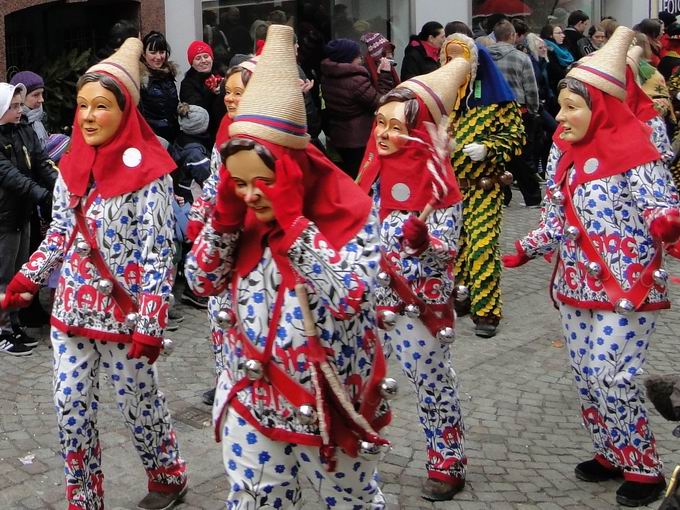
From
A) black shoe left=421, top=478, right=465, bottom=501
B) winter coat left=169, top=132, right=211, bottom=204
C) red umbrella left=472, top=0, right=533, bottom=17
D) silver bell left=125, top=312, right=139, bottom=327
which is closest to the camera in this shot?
silver bell left=125, top=312, right=139, bottom=327

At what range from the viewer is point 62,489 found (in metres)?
5.58

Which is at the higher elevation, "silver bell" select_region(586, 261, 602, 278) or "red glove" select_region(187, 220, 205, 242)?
"red glove" select_region(187, 220, 205, 242)

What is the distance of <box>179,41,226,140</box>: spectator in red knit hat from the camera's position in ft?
31.4

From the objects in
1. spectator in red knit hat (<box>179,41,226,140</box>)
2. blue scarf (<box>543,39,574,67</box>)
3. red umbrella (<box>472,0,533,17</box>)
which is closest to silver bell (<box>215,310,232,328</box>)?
spectator in red knit hat (<box>179,41,226,140</box>)

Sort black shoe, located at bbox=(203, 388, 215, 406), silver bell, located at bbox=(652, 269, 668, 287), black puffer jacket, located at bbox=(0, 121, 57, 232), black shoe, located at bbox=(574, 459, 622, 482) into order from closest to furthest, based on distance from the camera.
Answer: silver bell, located at bbox=(652, 269, 668, 287) < black shoe, located at bbox=(574, 459, 622, 482) < black shoe, located at bbox=(203, 388, 215, 406) < black puffer jacket, located at bbox=(0, 121, 57, 232)

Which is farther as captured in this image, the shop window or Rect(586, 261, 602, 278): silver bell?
the shop window

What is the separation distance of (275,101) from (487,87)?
165 inches

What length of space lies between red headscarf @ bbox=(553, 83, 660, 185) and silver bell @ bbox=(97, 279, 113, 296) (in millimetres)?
2229

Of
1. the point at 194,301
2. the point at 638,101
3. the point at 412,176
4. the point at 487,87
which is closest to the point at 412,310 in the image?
the point at 412,176

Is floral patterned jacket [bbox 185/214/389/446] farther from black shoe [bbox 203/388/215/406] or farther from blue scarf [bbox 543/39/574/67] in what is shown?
blue scarf [bbox 543/39/574/67]

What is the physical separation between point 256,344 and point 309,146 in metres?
0.71

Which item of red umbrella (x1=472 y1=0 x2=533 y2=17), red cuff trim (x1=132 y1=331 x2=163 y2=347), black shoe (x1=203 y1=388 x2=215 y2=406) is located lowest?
black shoe (x1=203 y1=388 x2=215 y2=406)

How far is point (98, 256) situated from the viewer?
4.84 meters

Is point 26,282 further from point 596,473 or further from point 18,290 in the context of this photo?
point 596,473
